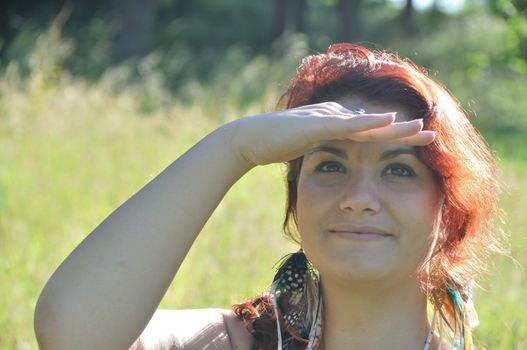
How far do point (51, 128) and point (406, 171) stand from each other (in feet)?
21.0

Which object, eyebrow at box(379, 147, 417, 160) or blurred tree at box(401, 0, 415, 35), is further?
blurred tree at box(401, 0, 415, 35)

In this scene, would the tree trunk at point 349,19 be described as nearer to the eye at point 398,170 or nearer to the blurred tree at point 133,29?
the blurred tree at point 133,29

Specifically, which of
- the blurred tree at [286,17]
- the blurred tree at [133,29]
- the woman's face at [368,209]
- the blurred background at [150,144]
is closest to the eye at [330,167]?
the woman's face at [368,209]

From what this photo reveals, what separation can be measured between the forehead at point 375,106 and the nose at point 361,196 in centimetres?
16

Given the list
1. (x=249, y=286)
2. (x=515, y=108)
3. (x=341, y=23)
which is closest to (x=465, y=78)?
(x=515, y=108)

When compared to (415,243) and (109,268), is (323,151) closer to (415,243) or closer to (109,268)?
(415,243)

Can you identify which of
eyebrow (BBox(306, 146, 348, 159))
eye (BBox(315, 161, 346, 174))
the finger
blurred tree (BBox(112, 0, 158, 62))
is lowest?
eye (BBox(315, 161, 346, 174))

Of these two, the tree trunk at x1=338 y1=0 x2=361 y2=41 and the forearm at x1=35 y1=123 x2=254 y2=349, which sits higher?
the tree trunk at x1=338 y1=0 x2=361 y2=41

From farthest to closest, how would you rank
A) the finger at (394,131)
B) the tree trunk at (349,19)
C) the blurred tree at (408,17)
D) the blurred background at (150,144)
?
the blurred tree at (408,17) → the tree trunk at (349,19) → the blurred background at (150,144) → the finger at (394,131)

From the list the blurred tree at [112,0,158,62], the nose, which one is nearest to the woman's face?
the nose

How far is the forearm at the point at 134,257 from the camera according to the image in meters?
1.80

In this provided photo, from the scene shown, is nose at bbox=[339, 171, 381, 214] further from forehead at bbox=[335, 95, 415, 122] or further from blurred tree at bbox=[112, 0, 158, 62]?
blurred tree at bbox=[112, 0, 158, 62]

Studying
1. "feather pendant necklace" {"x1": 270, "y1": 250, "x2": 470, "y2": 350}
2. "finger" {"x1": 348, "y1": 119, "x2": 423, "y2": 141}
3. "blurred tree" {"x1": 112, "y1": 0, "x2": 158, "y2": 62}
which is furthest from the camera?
"blurred tree" {"x1": 112, "y1": 0, "x2": 158, "y2": 62}

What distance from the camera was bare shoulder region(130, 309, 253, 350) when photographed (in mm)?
2158
